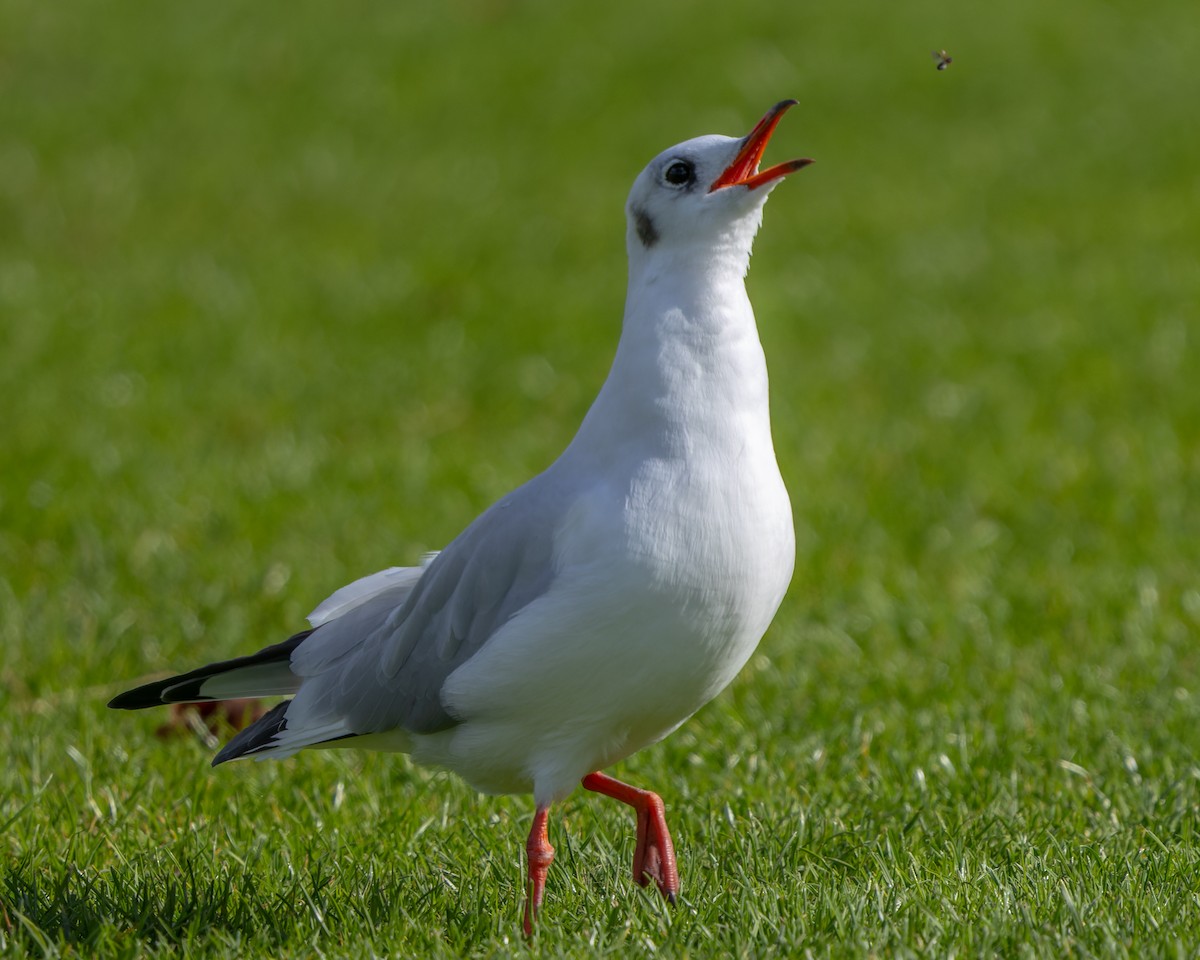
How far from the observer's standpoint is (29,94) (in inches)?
544

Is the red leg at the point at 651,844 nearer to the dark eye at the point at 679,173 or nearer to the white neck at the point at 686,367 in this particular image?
the white neck at the point at 686,367

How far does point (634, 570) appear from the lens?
295 centimetres

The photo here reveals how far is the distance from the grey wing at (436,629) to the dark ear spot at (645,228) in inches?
21.6

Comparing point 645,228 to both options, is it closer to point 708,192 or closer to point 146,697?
point 708,192

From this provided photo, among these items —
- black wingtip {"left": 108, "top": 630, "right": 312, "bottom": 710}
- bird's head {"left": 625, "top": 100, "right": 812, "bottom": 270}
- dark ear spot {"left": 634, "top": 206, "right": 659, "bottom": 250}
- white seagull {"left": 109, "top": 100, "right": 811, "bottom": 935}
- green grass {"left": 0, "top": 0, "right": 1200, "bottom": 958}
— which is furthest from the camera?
black wingtip {"left": 108, "top": 630, "right": 312, "bottom": 710}

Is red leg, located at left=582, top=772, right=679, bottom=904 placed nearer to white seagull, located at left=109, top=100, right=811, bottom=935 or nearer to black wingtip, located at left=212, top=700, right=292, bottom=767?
white seagull, located at left=109, top=100, right=811, bottom=935

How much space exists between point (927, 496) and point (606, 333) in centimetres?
270

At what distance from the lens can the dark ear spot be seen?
3.25 metres

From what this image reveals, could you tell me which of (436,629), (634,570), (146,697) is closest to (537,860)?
(436,629)

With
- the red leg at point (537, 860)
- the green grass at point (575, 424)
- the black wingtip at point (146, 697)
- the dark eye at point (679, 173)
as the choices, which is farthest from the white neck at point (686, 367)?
the black wingtip at point (146, 697)

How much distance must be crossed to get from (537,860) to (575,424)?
15.3 feet

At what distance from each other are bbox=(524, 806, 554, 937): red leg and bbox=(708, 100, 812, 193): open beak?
130cm

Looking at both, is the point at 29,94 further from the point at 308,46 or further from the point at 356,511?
the point at 356,511

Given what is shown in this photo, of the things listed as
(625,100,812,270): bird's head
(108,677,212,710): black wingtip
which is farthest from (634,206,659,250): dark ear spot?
(108,677,212,710): black wingtip
